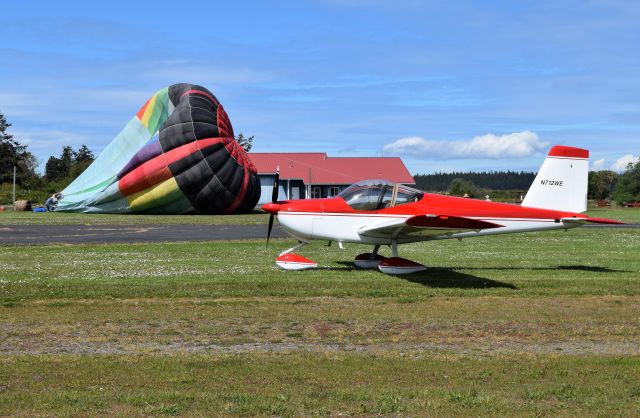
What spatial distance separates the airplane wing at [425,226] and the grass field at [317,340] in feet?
3.24

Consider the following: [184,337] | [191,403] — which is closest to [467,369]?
[191,403]

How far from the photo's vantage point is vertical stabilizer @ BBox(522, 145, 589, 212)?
58.5 feet

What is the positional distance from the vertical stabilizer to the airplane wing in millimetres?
2225

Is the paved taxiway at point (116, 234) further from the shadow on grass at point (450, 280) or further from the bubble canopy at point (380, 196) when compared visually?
the shadow on grass at point (450, 280)

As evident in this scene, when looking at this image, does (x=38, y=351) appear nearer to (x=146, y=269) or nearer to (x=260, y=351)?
(x=260, y=351)

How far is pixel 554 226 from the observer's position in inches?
698

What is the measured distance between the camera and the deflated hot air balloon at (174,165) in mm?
47750

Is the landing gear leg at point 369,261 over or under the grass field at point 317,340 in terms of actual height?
over

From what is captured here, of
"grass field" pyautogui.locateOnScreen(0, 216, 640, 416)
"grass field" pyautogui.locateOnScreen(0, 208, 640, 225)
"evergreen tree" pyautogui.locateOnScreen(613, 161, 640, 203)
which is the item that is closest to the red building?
"grass field" pyautogui.locateOnScreen(0, 208, 640, 225)

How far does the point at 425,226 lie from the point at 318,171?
73.5 m

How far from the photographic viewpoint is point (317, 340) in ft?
31.8

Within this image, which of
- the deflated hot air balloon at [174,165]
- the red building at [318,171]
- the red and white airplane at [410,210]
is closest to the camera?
the red and white airplane at [410,210]

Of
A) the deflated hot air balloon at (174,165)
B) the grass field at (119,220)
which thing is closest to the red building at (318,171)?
the deflated hot air balloon at (174,165)

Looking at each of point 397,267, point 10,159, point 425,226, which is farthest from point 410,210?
point 10,159
